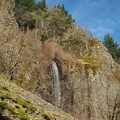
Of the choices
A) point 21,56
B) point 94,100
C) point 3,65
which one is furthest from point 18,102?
point 94,100

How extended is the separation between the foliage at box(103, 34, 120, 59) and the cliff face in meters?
27.4

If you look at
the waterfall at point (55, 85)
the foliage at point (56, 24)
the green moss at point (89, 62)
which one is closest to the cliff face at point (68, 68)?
the green moss at point (89, 62)

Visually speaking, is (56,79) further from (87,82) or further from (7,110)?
(7,110)

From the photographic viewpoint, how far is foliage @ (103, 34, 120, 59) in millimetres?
80312

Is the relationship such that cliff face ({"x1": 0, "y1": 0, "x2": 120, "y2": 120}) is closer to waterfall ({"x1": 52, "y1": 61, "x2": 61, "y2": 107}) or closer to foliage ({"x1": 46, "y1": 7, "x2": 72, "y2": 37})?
waterfall ({"x1": 52, "y1": 61, "x2": 61, "y2": 107})

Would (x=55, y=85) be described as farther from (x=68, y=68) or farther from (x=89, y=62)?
(x=89, y=62)

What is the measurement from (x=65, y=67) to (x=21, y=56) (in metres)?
9.19

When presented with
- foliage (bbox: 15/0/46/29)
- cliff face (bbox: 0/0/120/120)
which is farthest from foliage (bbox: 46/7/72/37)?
foliage (bbox: 15/0/46/29)

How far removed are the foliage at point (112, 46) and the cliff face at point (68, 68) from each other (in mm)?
27392

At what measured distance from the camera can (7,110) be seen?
12875 mm

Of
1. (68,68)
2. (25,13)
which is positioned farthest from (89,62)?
(25,13)

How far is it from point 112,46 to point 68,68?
45947 millimetres

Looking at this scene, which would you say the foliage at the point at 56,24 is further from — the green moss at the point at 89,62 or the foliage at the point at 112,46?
the foliage at the point at 112,46

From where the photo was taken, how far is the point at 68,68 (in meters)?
40.6
